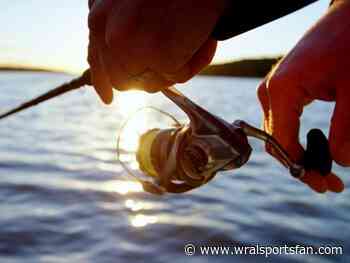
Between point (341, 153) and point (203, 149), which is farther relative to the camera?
point (203, 149)

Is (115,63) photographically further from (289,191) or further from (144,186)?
(289,191)

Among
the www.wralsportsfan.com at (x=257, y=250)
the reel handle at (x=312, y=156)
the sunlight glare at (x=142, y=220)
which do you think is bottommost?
the sunlight glare at (x=142, y=220)

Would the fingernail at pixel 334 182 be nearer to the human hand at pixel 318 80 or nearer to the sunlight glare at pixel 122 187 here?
the human hand at pixel 318 80

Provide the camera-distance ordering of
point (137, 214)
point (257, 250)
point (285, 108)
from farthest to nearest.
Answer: point (137, 214) < point (257, 250) < point (285, 108)

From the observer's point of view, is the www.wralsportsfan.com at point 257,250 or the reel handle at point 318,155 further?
the www.wralsportsfan.com at point 257,250

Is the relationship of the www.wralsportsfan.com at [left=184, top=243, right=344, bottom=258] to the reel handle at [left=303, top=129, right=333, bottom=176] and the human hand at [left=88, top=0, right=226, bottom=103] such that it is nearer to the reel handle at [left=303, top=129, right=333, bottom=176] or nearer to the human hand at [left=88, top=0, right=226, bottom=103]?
the reel handle at [left=303, top=129, right=333, bottom=176]

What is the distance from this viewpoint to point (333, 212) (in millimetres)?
8039

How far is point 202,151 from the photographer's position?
1961 mm

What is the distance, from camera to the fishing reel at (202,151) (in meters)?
1.93

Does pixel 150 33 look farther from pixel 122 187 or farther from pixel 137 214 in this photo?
pixel 122 187

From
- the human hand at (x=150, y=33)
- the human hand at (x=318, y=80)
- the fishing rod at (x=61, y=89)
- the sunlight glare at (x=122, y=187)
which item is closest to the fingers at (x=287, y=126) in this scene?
the human hand at (x=318, y=80)

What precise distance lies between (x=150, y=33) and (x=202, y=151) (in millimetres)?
673

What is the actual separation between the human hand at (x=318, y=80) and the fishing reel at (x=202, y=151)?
16 cm

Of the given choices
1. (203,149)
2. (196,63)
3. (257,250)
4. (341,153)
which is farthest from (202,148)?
(257,250)
